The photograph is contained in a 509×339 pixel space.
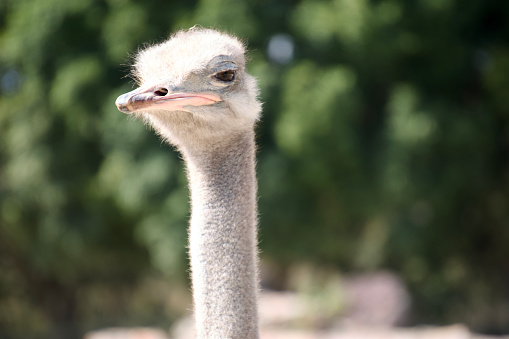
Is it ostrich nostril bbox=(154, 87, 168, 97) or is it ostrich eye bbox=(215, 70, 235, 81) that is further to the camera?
ostrich eye bbox=(215, 70, 235, 81)

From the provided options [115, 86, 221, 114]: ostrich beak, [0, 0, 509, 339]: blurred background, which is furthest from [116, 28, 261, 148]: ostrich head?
[0, 0, 509, 339]: blurred background

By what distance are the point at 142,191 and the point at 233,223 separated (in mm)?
6167

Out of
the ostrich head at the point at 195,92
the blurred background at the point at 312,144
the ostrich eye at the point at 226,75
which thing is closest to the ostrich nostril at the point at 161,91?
the ostrich head at the point at 195,92

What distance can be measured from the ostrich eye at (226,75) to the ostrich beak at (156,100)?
0.07m

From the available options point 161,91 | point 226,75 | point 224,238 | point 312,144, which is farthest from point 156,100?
point 312,144

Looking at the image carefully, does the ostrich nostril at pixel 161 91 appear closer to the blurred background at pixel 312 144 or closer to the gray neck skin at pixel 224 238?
the gray neck skin at pixel 224 238

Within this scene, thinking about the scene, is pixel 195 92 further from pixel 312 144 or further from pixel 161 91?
pixel 312 144

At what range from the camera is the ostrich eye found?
1889mm

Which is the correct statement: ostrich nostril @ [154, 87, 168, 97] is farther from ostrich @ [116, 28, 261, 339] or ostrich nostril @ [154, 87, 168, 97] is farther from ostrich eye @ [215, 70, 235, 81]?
ostrich eye @ [215, 70, 235, 81]

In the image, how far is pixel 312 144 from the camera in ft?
25.1

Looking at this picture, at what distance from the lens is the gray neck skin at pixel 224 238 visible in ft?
5.99

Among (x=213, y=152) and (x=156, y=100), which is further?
(x=213, y=152)

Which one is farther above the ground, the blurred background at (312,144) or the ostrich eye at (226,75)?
the blurred background at (312,144)

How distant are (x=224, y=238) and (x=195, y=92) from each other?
44 cm
